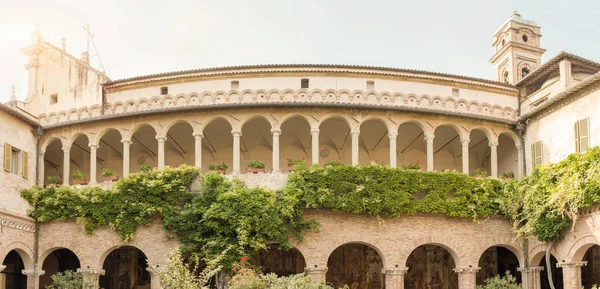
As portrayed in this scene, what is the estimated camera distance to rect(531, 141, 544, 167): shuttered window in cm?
2584

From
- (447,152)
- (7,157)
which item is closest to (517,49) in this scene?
(447,152)

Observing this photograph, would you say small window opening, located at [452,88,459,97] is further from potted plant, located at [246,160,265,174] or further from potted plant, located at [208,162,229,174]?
potted plant, located at [208,162,229,174]

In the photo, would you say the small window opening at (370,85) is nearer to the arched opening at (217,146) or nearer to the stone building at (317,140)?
the stone building at (317,140)

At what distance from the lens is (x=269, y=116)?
83.9 feet

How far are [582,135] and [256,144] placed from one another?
12550mm

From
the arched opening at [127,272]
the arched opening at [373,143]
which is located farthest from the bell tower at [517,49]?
the arched opening at [127,272]

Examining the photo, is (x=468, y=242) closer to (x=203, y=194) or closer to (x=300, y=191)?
(x=300, y=191)

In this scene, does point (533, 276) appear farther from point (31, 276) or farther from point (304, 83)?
point (31, 276)

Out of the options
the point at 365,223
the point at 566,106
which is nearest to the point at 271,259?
the point at 365,223

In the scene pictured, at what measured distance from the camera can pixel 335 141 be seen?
29250mm

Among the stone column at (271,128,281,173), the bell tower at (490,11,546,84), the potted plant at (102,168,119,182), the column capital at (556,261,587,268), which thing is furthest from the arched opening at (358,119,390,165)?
the bell tower at (490,11,546,84)

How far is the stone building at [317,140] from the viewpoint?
79.4ft

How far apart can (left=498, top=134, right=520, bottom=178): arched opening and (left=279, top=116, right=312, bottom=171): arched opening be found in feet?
25.8

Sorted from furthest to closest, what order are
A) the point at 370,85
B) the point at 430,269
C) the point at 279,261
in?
1. the point at 430,269
2. the point at 279,261
3. the point at 370,85
